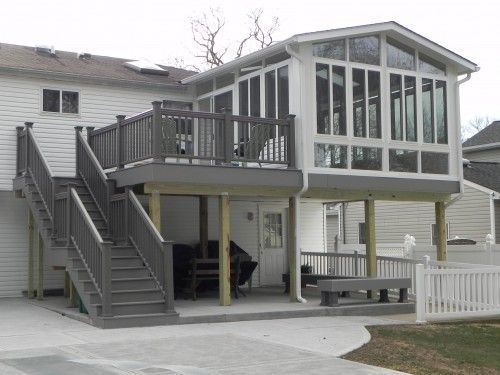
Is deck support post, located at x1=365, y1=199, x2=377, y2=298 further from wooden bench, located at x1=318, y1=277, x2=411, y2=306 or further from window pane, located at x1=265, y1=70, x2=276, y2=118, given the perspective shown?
window pane, located at x1=265, y1=70, x2=276, y2=118

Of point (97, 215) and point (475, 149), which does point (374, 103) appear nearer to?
point (97, 215)

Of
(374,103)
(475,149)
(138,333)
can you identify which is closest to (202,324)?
(138,333)

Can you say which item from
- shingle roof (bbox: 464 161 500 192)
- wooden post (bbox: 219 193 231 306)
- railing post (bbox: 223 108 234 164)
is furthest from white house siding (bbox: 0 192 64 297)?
shingle roof (bbox: 464 161 500 192)

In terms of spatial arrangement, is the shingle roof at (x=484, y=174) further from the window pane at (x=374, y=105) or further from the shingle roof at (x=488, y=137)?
the window pane at (x=374, y=105)

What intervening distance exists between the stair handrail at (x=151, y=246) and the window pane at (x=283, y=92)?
4.02 metres

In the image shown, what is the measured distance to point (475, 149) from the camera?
1266 inches

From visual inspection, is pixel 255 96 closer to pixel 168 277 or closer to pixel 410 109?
pixel 410 109

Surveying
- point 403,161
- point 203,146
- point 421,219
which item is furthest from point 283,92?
point 421,219

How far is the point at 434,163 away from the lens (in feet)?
55.2

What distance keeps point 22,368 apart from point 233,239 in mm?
11666

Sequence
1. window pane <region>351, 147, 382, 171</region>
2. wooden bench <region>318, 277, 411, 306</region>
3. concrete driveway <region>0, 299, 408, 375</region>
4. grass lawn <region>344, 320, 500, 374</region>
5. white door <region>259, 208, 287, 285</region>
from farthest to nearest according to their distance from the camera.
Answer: white door <region>259, 208, 287, 285</region>, window pane <region>351, 147, 382, 171</region>, wooden bench <region>318, 277, 411, 306</region>, grass lawn <region>344, 320, 500, 374</region>, concrete driveway <region>0, 299, 408, 375</region>

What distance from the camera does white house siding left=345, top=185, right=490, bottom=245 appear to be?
26.4 m

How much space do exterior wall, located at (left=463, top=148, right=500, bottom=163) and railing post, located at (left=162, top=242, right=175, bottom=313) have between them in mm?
22664

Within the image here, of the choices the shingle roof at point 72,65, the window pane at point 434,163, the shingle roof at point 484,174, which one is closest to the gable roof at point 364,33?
the shingle roof at point 72,65
